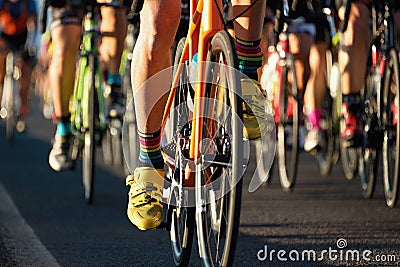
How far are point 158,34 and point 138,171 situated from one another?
2.04 ft

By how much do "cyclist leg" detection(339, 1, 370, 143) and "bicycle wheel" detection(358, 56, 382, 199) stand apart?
0.17 metres

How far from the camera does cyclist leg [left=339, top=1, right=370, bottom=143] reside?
7.42 meters

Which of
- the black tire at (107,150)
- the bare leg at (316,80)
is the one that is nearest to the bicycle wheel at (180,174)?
the bare leg at (316,80)

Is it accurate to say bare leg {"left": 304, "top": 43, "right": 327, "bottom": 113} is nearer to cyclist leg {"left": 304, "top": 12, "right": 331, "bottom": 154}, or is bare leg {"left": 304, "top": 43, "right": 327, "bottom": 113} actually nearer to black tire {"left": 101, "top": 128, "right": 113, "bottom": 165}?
cyclist leg {"left": 304, "top": 12, "right": 331, "bottom": 154}

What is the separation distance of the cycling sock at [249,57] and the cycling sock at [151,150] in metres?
0.49

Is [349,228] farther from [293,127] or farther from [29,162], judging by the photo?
[29,162]

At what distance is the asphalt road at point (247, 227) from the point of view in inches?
212

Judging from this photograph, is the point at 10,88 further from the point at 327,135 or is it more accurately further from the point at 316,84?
the point at 316,84

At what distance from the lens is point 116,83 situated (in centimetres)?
903

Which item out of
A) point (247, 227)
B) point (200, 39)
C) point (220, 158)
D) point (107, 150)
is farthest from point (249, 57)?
point (107, 150)

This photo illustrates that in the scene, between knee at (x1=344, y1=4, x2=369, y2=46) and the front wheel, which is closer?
knee at (x1=344, y1=4, x2=369, y2=46)

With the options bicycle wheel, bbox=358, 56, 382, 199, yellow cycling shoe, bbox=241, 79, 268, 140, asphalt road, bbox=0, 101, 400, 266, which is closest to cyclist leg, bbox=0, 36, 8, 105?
asphalt road, bbox=0, 101, 400, 266

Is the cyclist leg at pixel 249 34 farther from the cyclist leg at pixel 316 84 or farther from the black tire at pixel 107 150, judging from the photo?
the black tire at pixel 107 150

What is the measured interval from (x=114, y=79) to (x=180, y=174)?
170 inches
